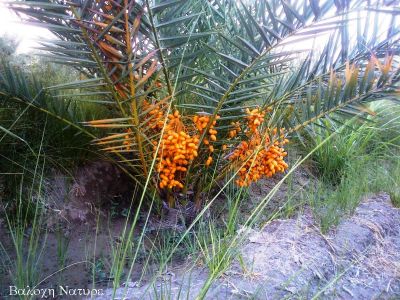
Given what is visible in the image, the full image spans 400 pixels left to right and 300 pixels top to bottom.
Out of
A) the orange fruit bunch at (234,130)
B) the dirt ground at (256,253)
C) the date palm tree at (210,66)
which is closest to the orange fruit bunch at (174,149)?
the date palm tree at (210,66)

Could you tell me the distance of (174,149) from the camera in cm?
174

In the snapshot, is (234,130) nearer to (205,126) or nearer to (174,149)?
(205,126)

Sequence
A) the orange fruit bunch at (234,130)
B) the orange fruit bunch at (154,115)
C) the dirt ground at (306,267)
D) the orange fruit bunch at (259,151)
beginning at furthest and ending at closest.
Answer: the orange fruit bunch at (234,130)
the orange fruit bunch at (259,151)
the orange fruit bunch at (154,115)
the dirt ground at (306,267)

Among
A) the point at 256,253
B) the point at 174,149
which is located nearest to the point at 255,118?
the point at 174,149

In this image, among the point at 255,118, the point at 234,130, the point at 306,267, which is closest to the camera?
the point at 306,267

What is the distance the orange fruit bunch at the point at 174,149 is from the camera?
1.73 meters

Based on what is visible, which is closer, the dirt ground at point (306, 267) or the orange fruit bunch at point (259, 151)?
the dirt ground at point (306, 267)

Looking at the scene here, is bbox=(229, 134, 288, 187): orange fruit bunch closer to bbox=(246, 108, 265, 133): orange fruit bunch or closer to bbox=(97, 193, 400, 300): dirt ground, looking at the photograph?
bbox=(246, 108, 265, 133): orange fruit bunch

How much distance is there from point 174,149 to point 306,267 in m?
0.72

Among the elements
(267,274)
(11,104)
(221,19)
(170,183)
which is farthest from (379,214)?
(11,104)

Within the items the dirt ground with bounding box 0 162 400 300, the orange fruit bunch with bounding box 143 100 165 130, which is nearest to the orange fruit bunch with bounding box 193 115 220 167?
the orange fruit bunch with bounding box 143 100 165 130

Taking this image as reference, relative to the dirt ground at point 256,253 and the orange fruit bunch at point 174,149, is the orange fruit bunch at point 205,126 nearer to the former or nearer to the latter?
the orange fruit bunch at point 174,149

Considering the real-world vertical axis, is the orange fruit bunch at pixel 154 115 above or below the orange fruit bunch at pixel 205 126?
above

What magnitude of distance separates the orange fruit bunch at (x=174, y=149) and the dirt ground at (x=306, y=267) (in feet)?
1.36
